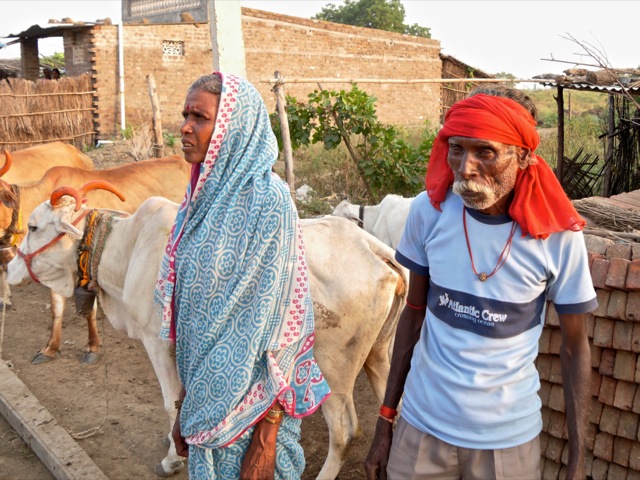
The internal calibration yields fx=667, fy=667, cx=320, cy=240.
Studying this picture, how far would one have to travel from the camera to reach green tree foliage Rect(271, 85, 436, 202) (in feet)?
31.0

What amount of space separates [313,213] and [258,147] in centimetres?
727

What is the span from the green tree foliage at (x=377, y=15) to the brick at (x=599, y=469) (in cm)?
4056

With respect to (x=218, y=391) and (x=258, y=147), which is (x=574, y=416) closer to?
(x=218, y=391)

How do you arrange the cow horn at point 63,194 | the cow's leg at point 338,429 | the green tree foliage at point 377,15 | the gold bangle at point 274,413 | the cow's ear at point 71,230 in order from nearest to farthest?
the gold bangle at point 274,413
the cow's leg at point 338,429
the cow's ear at point 71,230
the cow horn at point 63,194
the green tree foliage at point 377,15

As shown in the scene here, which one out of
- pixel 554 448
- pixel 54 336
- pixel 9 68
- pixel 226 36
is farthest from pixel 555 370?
pixel 9 68

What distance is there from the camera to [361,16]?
45812 millimetres

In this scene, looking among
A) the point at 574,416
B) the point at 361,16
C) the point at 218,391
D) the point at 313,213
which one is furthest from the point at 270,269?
the point at 361,16

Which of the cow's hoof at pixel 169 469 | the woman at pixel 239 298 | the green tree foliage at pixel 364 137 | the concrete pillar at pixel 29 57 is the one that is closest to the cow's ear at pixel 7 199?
the green tree foliage at pixel 364 137

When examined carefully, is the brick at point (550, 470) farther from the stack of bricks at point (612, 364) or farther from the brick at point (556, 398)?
the brick at point (556, 398)

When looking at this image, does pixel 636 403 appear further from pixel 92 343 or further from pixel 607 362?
pixel 92 343

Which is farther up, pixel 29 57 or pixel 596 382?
pixel 29 57

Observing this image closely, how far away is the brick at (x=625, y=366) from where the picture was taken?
313 cm

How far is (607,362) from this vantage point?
3.22 metres

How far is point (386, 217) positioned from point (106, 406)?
2.88 m
